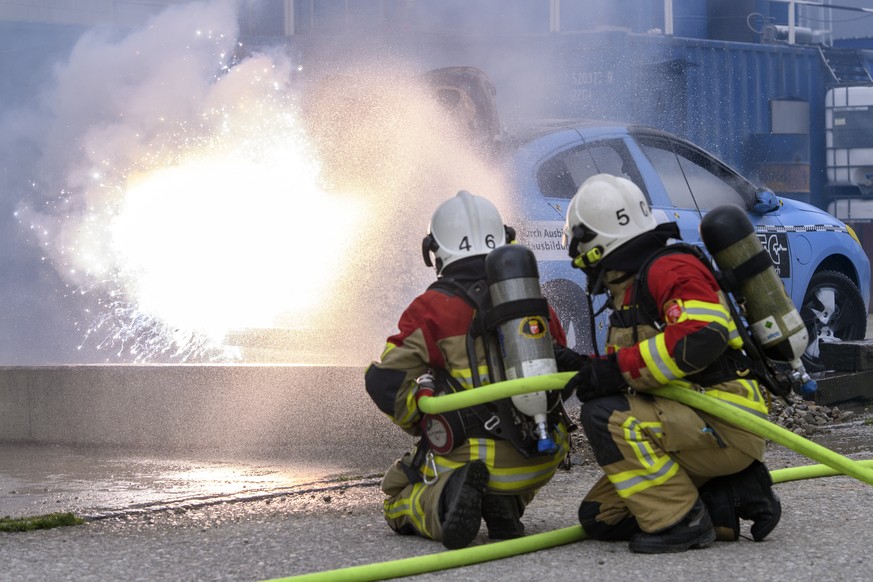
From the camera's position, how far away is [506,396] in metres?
4.38

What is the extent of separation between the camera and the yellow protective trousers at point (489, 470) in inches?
180

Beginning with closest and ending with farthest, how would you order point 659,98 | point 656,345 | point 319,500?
point 656,345
point 319,500
point 659,98

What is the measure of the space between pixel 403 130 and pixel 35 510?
3383 mm

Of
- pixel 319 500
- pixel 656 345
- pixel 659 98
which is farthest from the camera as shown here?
Result: pixel 659 98

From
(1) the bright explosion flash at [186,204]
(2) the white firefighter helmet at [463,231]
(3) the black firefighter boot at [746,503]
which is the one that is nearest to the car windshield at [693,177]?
(1) the bright explosion flash at [186,204]

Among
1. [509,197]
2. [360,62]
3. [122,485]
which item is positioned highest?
[360,62]

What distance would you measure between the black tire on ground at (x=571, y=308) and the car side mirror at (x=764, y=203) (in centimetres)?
159

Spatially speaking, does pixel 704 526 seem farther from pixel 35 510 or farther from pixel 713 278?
pixel 35 510

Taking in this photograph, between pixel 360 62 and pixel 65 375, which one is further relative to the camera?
pixel 360 62

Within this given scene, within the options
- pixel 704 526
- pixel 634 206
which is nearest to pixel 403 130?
pixel 634 206

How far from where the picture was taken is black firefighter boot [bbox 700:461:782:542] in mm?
4508

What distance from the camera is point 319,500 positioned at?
18.6 feet

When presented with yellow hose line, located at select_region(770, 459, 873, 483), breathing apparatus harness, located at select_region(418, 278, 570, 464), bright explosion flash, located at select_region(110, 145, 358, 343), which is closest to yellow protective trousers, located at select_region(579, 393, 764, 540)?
breathing apparatus harness, located at select_region(418, 278, 570, 464)

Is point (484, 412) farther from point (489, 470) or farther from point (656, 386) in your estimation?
point (656, 386)
